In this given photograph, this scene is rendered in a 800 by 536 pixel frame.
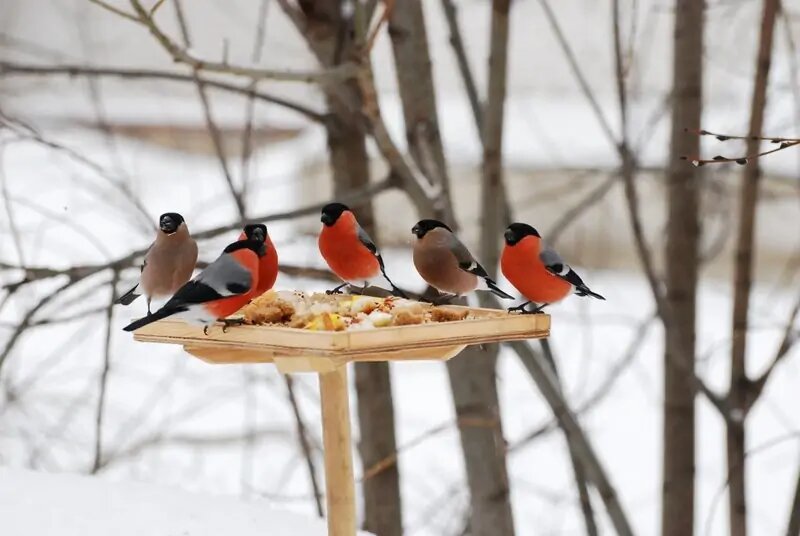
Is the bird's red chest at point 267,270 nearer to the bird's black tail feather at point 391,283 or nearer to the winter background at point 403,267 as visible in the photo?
the bird's black tail feather at point 391,283

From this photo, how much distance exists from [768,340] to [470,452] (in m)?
2.71

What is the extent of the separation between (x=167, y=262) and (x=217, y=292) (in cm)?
21

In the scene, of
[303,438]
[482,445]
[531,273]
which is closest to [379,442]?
[303,438]

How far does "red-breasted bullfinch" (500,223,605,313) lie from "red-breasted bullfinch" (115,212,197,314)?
43cm

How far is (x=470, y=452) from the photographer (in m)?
2.25

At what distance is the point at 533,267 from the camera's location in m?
1.43

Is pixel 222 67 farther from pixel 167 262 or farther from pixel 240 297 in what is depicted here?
pixel 240 297

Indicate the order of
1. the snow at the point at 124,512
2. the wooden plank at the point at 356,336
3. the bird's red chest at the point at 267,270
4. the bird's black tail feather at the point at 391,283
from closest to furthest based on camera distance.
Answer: the wooden plank at the point at 356,336 → the bird's red chest at the point at 267,270 → the bird's black tail feather at the point at 391,283 → the snow at the point at 124,512

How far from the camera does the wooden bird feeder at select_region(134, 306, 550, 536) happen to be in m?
1.18

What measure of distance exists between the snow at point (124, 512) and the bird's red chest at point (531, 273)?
0.59m

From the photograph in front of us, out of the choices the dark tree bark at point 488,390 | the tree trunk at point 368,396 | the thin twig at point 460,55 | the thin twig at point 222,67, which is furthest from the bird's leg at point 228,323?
the tree trunk at point 368,396

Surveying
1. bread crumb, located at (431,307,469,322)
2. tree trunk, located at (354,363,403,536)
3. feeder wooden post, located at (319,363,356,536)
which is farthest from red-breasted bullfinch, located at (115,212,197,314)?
tree trunk, located at (354,363,403,536)

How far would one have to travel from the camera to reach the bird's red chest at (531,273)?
4.68ft

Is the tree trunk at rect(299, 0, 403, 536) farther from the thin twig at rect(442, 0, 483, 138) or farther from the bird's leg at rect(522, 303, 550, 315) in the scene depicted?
the bird's leg at rect(522, 303, 550, 315)
